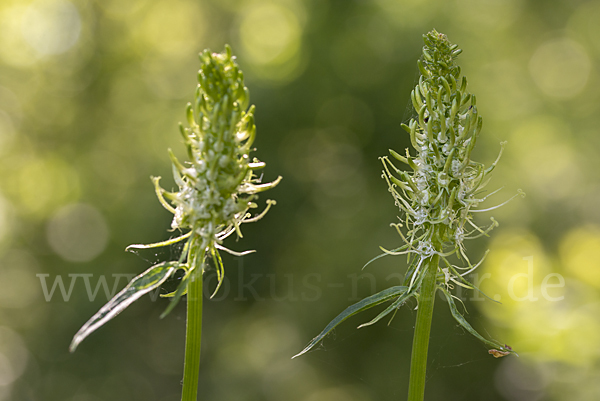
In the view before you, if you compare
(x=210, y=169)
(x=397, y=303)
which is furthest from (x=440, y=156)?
(x=210, y=169)

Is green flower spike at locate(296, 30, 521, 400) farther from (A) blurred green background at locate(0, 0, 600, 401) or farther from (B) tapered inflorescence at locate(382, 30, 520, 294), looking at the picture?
(A) blurred green background at locate(0, 0, 600, 401)

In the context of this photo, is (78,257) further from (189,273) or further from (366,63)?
(189,273)

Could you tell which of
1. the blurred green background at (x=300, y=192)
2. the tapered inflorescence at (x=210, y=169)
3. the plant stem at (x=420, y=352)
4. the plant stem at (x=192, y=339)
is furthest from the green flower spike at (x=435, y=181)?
the blurred green background at (x=300, y=192)

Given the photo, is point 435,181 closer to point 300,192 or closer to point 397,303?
→ point 397,303

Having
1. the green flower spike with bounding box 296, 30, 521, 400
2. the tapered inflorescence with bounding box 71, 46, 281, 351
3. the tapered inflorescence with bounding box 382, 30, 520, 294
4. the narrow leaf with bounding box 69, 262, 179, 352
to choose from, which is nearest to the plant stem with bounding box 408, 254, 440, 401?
the green flower spike with bounding box 296, 30, 521, 400

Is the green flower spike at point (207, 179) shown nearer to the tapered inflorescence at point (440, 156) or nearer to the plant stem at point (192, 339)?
the plant stem at point (192, 339)

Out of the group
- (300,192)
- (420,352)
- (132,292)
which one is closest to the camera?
(132,292)

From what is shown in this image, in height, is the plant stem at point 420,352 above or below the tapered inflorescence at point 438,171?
below
